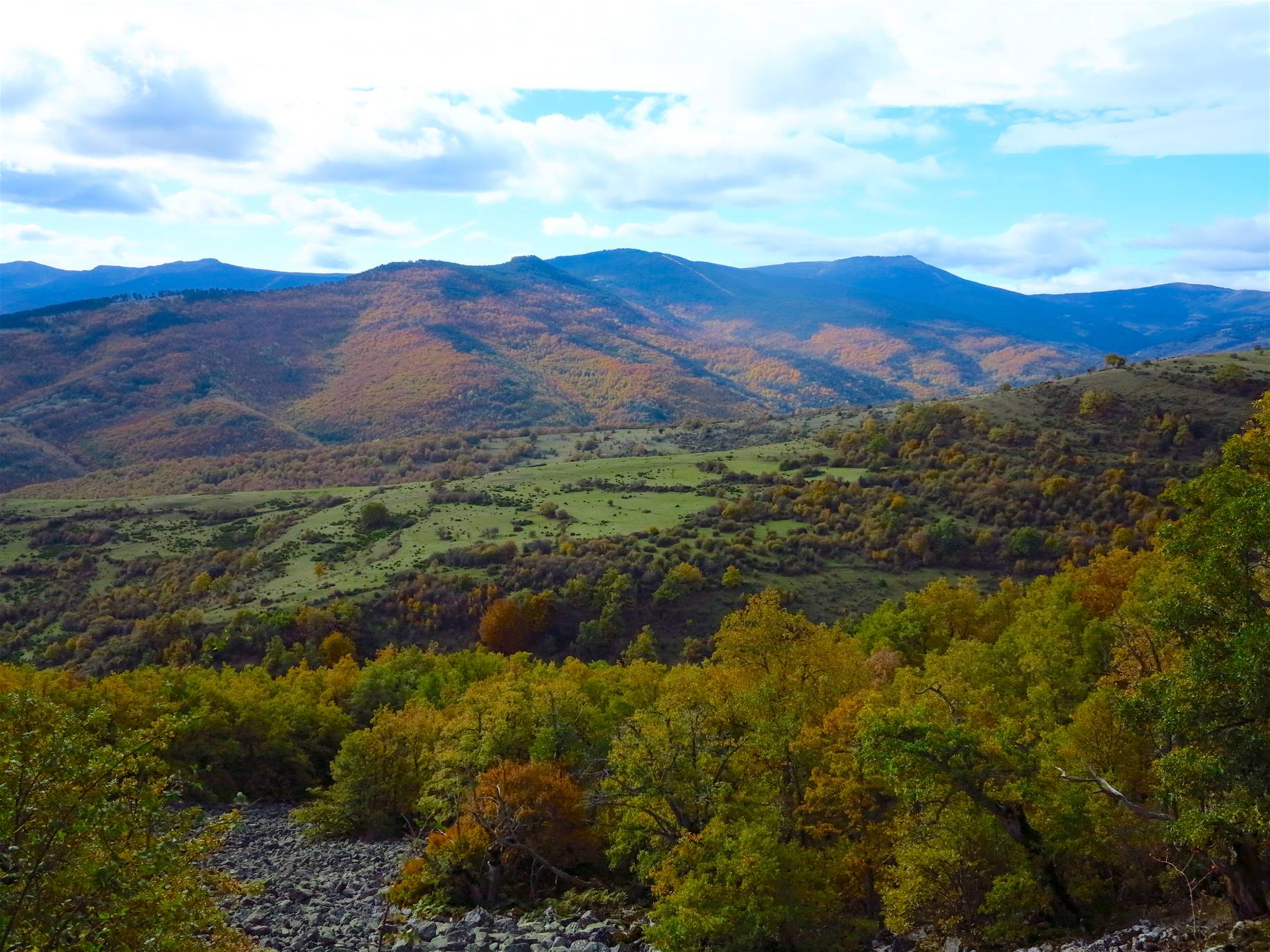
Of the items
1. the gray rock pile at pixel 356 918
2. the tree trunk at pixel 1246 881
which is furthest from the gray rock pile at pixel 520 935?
the tree trunk at pixel 1246 881

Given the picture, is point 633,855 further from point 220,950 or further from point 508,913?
point 220,950

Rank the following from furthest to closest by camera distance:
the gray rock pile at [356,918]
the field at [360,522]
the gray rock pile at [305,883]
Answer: the field at [360,522] < the gray rock pile at [305,883] < the gray rock pile at [356,918]

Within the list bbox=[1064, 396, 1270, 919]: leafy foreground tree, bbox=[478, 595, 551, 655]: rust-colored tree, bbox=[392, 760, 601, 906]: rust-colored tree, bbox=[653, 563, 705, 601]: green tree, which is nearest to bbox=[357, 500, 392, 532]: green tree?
bbox=[478, 595, 551, 655]: rust-colored tree

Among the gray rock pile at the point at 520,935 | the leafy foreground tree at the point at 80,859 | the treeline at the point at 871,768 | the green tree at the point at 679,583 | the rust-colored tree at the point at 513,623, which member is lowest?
the rust-colored tree at the point at 513,623

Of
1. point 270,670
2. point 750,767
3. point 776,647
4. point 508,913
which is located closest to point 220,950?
point 508,913

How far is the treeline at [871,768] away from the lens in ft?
66.0

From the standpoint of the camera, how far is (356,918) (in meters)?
33.0

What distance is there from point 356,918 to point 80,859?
20321 millimetres

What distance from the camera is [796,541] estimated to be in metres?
111

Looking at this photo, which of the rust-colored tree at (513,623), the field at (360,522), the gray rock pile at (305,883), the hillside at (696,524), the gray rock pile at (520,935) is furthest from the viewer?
the field at (360,522)

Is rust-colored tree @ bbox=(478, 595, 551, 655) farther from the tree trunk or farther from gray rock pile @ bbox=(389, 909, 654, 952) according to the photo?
the tree trunk

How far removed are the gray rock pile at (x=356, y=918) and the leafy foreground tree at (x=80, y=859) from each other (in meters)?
4.60

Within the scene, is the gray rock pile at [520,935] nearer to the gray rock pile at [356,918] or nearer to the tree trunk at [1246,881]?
the gray rock pile at [356,918]

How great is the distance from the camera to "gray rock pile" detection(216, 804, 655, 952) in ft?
94.6
